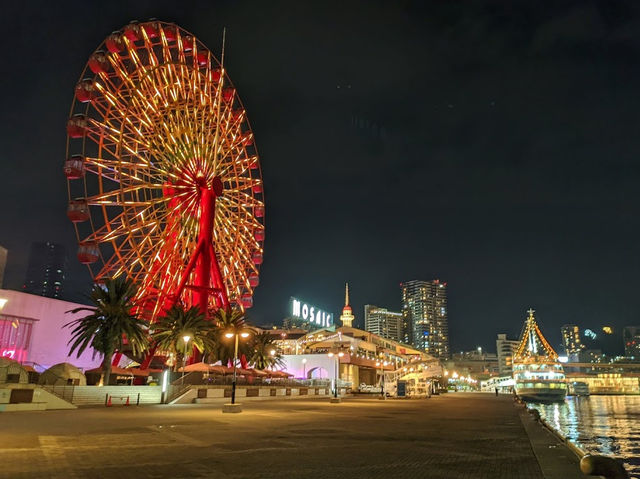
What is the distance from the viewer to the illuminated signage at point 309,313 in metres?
112

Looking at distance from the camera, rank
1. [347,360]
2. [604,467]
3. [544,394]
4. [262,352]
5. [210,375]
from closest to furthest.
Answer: [604,467]
[210,375]
[262,352]
[347,360]
[544,394]

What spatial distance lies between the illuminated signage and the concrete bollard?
105 m

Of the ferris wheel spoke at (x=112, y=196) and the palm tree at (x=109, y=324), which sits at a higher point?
the ferris wheel spoke at (x=112, y=196)

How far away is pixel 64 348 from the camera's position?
2036 inches

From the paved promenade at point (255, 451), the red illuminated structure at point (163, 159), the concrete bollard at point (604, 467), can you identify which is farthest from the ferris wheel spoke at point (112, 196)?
the concrete bollard at point (604, 467)

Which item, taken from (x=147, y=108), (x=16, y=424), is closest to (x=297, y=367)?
(x=147, y=108)

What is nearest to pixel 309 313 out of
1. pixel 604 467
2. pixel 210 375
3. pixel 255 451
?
pixel 210 375

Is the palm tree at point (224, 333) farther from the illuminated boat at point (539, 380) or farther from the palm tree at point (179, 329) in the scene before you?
the illuminated boat at point (539, 380)

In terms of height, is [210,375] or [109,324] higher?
[109,324]

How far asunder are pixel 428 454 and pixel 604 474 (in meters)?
6.15

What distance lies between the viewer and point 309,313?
11831cm

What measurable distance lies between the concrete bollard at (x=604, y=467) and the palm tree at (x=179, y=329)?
37787 millimetres

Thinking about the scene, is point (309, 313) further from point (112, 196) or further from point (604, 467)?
point (604, 467)

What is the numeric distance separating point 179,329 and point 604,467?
1550 inches
